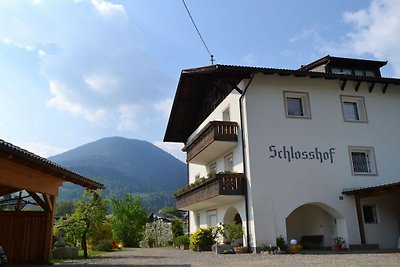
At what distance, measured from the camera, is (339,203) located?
55.6 feet

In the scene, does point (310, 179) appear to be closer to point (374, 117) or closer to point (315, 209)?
point (315, 209)

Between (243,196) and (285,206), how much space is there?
5.75ft

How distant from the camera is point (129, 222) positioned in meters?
36.6

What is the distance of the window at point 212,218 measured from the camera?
21.3 meters

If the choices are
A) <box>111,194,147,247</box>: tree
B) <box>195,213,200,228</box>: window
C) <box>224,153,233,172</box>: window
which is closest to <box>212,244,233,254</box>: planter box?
<box>224,153,233,172</box>: window

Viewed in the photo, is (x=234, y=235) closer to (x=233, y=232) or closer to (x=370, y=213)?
(x=233, y=232)

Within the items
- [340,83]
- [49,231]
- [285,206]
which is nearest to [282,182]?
[285,206]

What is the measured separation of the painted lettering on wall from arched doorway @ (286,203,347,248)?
204 centimetres

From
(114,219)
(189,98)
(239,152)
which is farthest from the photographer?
(114,219)

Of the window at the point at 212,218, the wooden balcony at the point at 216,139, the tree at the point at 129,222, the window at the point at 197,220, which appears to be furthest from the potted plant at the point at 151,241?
the wooden balcony at the point at 216,139

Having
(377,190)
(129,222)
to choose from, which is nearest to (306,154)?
(377,190)

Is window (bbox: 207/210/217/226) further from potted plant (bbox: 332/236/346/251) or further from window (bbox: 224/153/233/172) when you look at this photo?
potted plant (bbox: 332/236/346/251)

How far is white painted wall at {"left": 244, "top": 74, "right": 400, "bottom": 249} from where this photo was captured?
16203 mm

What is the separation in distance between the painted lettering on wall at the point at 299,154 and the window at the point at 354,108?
214cm
